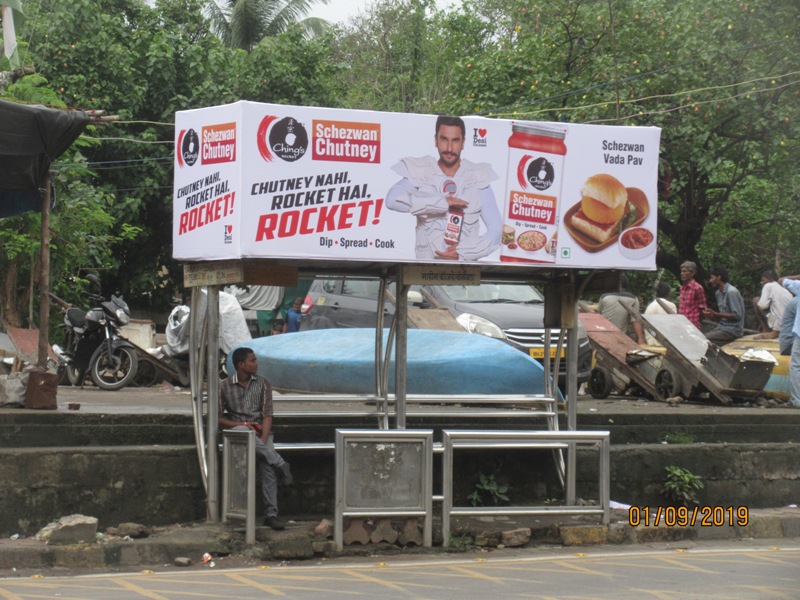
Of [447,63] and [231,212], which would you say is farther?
[447,63]

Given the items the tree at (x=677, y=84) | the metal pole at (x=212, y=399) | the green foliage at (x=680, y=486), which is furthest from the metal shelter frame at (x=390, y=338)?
the tree at (x=677, y=84)

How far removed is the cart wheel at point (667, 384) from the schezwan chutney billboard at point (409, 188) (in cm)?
504

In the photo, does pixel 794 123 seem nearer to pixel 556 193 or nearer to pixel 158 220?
pixel 556 193

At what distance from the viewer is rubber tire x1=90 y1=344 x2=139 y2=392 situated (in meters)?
14.1

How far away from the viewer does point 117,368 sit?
557 inches

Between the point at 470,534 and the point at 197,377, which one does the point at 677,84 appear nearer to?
the point at 470,534

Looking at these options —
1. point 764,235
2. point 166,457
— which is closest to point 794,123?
point 764,235

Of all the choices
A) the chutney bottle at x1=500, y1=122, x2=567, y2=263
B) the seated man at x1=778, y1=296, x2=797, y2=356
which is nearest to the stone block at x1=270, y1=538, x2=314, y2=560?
the chutney bottle at x1=500, y1=122, x2=567, y2=263

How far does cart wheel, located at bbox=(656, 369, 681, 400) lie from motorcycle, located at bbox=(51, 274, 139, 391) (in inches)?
267

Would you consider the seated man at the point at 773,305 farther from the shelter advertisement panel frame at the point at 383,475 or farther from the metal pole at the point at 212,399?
the metal pole at the point at 212,399

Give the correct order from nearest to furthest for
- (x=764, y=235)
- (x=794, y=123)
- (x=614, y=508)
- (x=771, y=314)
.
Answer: (x=614, y=508), (x=771, y=314), (x=794, y=123), (x=764, y=235)

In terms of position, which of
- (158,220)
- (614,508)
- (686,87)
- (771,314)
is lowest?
(614,508)

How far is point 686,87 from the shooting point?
2028cm

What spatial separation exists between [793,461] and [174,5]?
1826 centimetres
